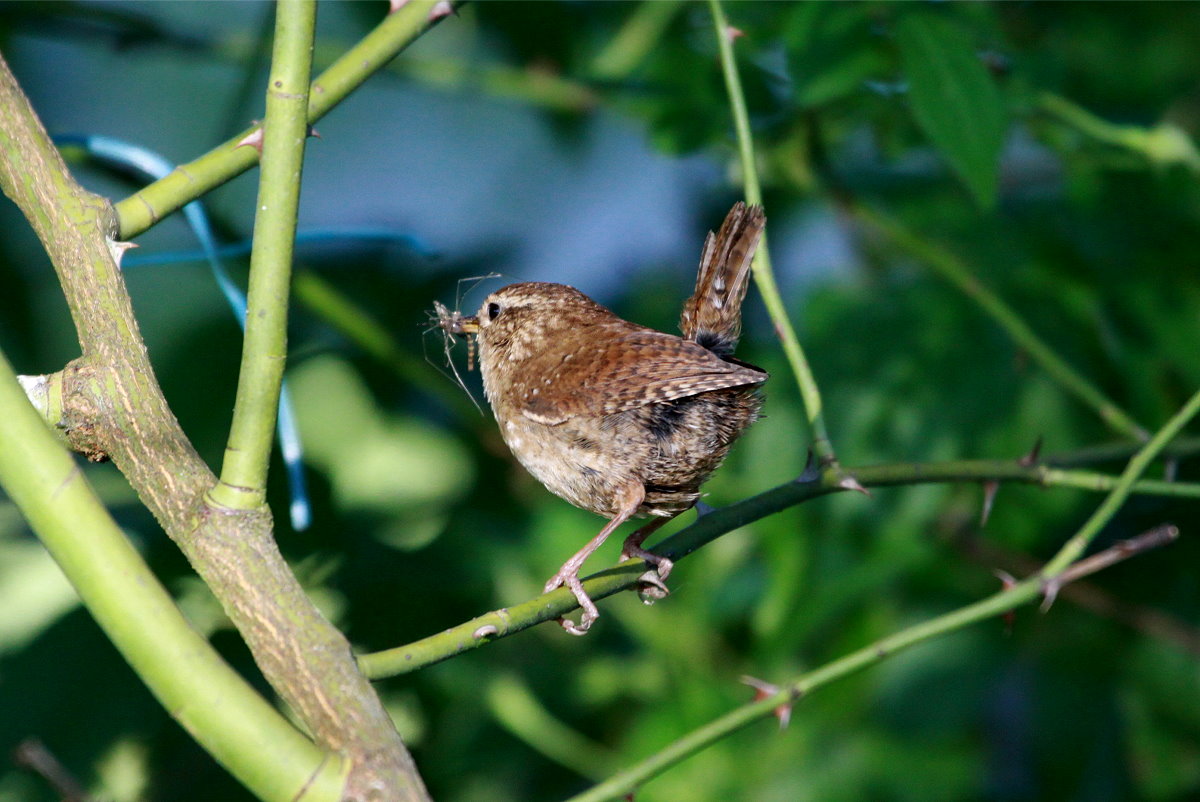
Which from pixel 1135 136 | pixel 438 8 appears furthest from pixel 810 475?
pixel 1135 136

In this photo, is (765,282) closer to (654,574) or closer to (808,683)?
(654,574)

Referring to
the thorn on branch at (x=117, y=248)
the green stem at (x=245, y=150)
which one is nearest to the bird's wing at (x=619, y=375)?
the green stem at (x=245, y=150)

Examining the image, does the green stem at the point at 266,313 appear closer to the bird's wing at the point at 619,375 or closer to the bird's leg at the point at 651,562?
the bird's leg at the point at 651,562

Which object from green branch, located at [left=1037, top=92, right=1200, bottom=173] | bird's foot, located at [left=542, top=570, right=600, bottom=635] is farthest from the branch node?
green branch, located at [left=1037, top=92, right=1200, bottom=173]

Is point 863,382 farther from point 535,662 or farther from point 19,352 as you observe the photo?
point 19,352

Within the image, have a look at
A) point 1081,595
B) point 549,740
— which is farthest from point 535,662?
point 1081,595
